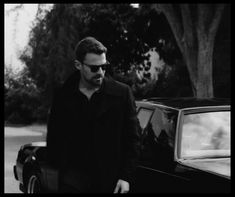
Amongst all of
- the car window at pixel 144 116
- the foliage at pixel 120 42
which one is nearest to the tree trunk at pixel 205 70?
the foliage at pixel 120 42

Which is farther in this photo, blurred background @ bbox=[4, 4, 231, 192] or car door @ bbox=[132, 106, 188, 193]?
blurred background @ bbox=[4, 4, 231, 192]

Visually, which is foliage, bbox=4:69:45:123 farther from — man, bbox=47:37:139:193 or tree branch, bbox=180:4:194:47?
man, bbox=47:37:139:193

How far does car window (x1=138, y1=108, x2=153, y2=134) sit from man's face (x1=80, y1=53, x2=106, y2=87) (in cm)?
179

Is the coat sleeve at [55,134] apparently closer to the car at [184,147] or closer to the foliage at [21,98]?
the car at [184,147]

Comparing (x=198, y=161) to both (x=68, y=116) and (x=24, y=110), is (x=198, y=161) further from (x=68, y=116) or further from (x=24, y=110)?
(x=24, y=110)

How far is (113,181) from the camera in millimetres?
3572

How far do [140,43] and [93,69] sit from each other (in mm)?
17567

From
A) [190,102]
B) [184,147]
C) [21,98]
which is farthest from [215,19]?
[21,98]

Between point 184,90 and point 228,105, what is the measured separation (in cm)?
1433

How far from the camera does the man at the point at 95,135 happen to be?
3.54 meters

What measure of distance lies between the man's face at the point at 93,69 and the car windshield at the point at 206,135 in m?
1.44

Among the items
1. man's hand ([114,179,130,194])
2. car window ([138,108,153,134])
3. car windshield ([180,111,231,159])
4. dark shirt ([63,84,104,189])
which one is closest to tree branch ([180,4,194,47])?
car window ([138,108,153,134])

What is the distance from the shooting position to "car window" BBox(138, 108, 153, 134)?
17.6ft

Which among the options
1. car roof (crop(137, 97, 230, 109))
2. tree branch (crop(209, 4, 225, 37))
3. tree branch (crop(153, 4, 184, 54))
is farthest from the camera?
tree branch (crop(153, 4, 184, 54))
